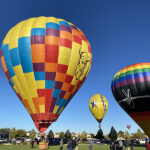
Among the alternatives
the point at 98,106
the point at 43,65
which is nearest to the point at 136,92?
the point at 43,65

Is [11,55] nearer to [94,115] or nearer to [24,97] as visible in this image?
[24,97]

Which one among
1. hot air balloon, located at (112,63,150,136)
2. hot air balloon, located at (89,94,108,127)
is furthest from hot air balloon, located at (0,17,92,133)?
hot air balloon, located at (89,94,108,127)

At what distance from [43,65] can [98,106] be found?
98.4 ft

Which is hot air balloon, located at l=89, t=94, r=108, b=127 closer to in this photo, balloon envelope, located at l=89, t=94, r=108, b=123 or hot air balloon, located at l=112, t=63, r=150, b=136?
balloon envelope, located at l=89, t=94, r=108, b=123

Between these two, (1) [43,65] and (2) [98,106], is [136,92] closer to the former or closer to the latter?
(1) [43,65]

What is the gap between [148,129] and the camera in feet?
75.6

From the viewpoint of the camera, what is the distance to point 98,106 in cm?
4462

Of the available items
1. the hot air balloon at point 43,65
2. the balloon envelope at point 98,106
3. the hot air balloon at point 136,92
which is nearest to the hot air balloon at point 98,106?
the balloon envelope at point 98,106

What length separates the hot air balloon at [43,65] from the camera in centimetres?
1667

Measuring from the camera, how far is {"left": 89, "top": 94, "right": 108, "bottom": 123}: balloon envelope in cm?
4397

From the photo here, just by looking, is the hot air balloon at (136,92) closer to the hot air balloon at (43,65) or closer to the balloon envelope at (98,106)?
the hot air balloon at (43,65)

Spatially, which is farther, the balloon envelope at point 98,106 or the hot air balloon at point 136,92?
the balloon envelope at point 98,106

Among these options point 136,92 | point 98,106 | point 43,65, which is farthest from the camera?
point 98,106

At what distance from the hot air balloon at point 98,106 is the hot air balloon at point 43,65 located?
87.7ft
